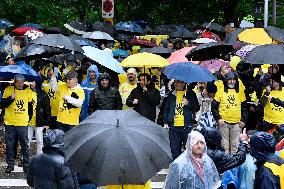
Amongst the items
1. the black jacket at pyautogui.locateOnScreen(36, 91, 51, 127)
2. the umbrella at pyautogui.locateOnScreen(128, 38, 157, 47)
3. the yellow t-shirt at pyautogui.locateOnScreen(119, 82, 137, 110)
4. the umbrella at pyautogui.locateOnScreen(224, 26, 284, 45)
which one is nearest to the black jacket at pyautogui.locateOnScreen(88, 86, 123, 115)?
the yellow t-shirt at pyautogui.locateOnScreen(119, 82, 137, 110)

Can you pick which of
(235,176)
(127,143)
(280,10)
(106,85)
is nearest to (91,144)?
(127,143)

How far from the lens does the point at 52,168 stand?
7.52 metres

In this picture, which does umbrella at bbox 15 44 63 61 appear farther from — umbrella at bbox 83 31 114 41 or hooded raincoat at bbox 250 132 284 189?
umbrella at bbox 83 31 114 41

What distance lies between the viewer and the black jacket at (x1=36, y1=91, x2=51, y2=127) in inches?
473

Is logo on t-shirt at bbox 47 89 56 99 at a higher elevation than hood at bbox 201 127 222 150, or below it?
higher

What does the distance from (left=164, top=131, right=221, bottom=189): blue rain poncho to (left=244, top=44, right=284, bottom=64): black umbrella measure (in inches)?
205

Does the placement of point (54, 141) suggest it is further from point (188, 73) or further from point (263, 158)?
point (188, 73)

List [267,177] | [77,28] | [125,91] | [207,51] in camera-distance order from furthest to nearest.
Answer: [77,28], [207,51], [125,91], [267,177]

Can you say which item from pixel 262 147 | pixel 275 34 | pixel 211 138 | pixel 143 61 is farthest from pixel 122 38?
pixel 262 147

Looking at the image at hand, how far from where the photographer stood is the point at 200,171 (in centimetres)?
716

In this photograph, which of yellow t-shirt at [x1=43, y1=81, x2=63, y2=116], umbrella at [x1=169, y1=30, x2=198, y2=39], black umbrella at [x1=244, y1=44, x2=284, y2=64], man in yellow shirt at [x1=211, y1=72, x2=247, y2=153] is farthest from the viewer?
umbrella at [x1=169, y1=30, x2=198, y2=39]

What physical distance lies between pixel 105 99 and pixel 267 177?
18.9 ft

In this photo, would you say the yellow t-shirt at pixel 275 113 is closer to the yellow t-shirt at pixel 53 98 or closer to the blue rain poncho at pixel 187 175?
the yellow t-shirt at pixel 53 98

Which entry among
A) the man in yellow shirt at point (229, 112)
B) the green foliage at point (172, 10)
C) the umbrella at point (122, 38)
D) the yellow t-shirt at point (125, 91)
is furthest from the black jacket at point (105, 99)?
the green foliage at point (172, 10)
